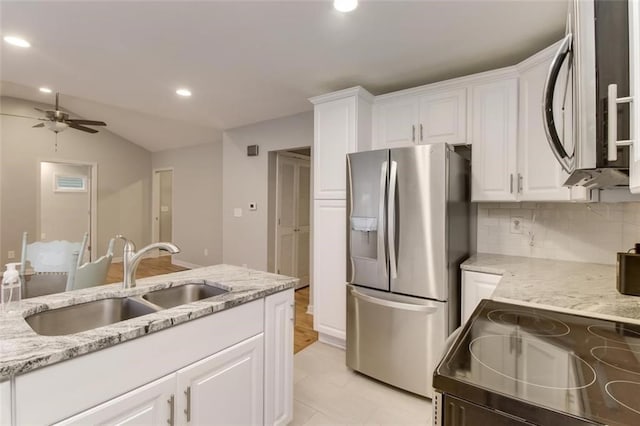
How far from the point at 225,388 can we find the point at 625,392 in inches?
53.1

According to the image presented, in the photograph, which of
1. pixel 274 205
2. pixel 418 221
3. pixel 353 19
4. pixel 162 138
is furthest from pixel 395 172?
pixel 162 138

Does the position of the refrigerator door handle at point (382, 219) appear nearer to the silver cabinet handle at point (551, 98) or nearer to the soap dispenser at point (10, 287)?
the silver cabinet handle at point (551, 98)

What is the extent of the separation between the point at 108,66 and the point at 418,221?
2914mm

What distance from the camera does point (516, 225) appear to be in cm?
246

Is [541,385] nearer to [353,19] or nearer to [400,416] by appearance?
[400,416]

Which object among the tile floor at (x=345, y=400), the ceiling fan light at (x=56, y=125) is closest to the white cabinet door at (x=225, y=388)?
the tile floor at (x=345, y=400)

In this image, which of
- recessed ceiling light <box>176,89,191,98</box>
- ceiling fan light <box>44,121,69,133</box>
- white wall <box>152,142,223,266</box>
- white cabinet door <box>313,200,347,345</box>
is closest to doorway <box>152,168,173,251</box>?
white wall <box>152,142,223,266</box>

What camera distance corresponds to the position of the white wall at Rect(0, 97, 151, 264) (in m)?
5.14

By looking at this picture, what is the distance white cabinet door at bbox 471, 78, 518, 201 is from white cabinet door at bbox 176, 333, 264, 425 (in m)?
1.95

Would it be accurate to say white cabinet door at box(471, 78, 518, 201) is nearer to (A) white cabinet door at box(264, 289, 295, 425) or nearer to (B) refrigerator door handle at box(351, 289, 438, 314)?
(B) refrigerator door handle at box(351, 289, 438, 314)

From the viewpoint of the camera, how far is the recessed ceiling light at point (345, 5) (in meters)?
1.72

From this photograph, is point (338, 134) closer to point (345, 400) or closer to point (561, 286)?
point (561, 286)

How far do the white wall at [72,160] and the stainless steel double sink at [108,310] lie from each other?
568 centimetres

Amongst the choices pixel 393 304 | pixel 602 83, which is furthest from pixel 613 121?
pixel 393 304
